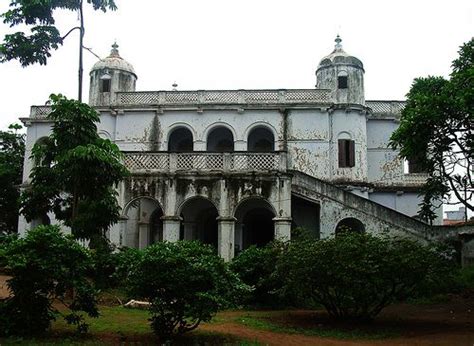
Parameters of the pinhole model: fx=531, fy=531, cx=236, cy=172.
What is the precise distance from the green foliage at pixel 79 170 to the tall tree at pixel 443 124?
8.09m

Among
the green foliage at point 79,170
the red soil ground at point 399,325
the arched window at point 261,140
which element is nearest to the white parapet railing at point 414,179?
the arched window at point 261,140

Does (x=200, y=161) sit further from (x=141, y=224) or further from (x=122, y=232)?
(x=141, y=224)

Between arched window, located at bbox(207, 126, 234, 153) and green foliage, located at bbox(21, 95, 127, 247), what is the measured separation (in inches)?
443

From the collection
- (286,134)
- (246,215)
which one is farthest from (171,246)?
(286,134)

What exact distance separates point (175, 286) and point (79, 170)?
19.6 feet

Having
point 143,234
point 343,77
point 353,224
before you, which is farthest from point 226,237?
point 343,77

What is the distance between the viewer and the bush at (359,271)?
1240 centimetres

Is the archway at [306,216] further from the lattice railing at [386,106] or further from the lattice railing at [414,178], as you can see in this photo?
the lattice railing at [386,106]

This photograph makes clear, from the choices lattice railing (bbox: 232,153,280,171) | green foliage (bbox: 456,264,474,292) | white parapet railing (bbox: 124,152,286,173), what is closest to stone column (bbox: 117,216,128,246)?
white parapet railing (bbox: 124,152,286,173)

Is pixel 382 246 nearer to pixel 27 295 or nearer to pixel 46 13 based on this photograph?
pixel 27 295

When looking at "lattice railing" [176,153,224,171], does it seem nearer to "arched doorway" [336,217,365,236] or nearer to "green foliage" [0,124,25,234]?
"arched doorway" [336,217,365,236]

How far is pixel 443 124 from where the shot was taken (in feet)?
46.2

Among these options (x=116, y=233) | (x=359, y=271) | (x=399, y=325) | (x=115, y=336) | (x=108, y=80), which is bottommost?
(x=399, y=325)

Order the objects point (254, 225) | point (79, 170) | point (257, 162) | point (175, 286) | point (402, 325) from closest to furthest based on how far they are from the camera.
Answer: point (175, 286), point (402, 325), point (79, 170), point (257, 162), point (254, 225)
